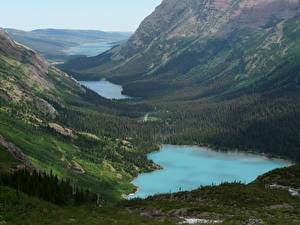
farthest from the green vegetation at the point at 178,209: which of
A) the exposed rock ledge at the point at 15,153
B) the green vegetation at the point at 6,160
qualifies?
the exposed rock ledge at the point at 15,153

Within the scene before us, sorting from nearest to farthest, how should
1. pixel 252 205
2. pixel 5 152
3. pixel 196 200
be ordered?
1. pixel 252 205
2. pixel 196 200
3. pixel 5 152

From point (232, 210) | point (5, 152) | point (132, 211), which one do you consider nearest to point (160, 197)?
point (132, 211)

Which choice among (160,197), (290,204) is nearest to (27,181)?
(160,197)

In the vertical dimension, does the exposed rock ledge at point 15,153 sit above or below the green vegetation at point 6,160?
below

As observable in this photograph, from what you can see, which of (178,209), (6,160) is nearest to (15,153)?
(6,160)

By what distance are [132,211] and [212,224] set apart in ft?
111

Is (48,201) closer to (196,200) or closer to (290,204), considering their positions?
(196,200)

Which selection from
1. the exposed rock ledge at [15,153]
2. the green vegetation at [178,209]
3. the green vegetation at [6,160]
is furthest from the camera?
the exposed rock ledge at [15,153]

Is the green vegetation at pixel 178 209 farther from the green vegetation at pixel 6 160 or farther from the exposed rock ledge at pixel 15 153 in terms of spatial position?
the exposed rock ledge at pixel 15 153

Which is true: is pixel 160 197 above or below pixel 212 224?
below

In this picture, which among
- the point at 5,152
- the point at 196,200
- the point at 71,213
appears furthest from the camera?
the point at 5,152

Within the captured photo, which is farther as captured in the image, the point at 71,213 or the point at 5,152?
the point at 5,152

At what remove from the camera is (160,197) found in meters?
138

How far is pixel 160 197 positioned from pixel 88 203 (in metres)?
29.0
